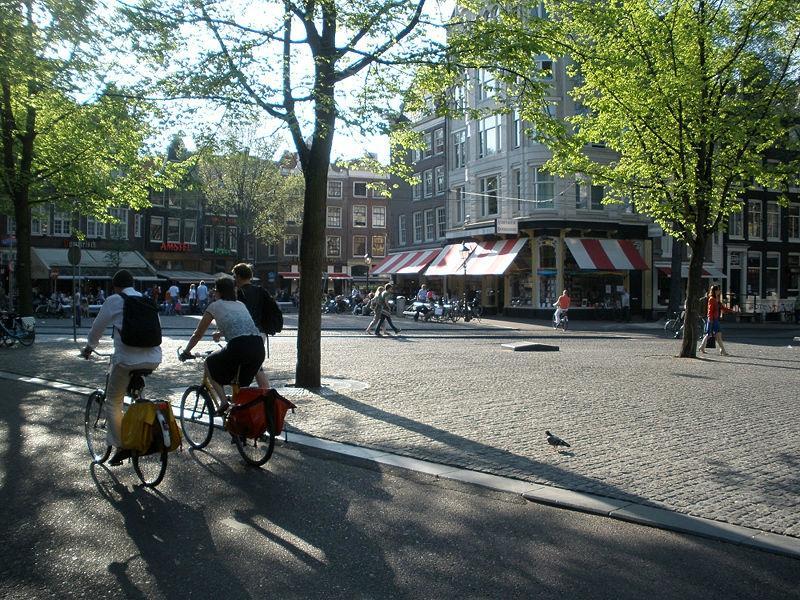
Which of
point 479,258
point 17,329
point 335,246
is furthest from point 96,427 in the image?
point 335,246

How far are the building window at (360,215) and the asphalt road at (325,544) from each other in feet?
210

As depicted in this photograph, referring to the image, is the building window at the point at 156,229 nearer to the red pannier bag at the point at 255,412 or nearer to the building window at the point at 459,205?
the building window at the point at 459,205

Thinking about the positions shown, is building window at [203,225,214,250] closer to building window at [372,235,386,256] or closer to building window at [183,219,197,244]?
building window at [183,219,197,244]

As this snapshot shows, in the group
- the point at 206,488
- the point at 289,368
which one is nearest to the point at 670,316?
the point at 289,368

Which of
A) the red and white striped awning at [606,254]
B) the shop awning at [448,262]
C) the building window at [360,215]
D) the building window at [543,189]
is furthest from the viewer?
the building window at [360,215]

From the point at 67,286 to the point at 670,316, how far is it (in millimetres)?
38866

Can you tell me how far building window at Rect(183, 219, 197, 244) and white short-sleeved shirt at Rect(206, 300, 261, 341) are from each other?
56189 mm

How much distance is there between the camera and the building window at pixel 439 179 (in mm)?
46594

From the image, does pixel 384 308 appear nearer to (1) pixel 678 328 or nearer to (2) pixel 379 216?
(1) pixel 678 328

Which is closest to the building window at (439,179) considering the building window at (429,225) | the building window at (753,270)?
the building window at (429,225)

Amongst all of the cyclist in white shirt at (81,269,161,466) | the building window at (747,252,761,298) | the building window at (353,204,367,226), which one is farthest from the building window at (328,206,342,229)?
the cyclist in white shirt at (81,269,161,466)

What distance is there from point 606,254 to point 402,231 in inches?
730

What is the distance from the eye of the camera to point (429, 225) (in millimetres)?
48094

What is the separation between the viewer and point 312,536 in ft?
15.4
